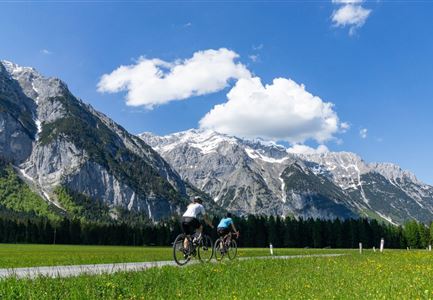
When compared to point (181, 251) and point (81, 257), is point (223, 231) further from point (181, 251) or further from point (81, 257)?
point (81, 257)

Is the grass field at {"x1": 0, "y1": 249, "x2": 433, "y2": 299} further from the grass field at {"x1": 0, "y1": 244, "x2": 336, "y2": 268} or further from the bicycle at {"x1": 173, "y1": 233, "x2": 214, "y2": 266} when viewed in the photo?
the grass field at {"x1": 0, "y1": 244, "x2": 336, "y2": 268}

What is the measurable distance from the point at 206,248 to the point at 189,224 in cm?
222

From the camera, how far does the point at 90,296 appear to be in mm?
12727

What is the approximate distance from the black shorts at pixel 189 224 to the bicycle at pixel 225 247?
3366 mm

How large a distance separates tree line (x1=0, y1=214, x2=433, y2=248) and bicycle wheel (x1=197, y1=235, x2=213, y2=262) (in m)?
146

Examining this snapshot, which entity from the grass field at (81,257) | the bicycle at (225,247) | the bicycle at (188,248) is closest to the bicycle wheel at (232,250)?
the bicycle at (225,247)

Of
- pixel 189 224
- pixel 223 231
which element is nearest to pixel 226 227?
pixel 223 231

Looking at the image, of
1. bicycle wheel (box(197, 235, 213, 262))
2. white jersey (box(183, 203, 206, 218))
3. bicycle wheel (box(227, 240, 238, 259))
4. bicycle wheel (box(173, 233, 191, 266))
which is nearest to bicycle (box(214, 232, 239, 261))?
bicycle wheel (box(227, 240, 238, 259))

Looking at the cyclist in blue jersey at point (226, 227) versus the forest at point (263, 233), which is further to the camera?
the forest at point (263, 233)

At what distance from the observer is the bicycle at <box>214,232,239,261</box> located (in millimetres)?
26172

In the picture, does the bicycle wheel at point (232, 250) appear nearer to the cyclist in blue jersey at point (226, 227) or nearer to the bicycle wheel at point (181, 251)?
the cyclist in blue jersey at point (226, 227)

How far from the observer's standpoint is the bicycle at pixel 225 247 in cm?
2617

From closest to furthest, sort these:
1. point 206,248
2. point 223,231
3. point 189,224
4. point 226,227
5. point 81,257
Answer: point 189,224
point 206,248
point 223,231
point 226,227
point 81,257

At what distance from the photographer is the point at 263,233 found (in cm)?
17875
